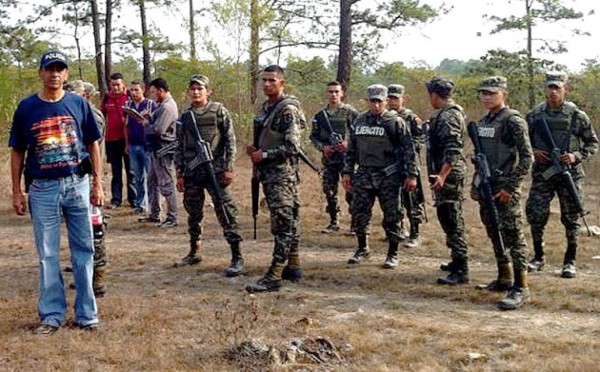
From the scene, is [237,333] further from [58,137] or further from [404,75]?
[404,75]

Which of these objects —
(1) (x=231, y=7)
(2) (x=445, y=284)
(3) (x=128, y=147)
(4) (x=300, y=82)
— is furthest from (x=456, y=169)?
(4) (x=300, y=82)

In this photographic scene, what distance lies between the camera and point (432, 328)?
483 cm

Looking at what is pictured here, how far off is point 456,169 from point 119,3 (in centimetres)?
1799

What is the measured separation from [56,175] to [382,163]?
3.22m

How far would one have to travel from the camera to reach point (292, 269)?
20.7 feet

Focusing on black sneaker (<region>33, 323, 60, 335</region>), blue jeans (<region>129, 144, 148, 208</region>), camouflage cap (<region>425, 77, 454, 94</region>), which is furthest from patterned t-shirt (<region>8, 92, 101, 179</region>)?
blue jeans (<region>129, 144, 148, 208</region>)

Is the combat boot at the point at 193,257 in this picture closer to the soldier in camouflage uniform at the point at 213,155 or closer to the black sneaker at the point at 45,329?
the soldier in camouflage uniform at the point at 213,155

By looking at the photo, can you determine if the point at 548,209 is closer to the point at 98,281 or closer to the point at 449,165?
the point at 449,165

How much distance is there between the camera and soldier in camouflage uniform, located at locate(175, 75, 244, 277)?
6.49m

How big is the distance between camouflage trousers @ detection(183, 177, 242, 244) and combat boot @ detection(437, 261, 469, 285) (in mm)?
1983

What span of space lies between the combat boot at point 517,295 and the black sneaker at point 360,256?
1907mm

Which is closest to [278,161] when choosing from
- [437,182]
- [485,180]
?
[437,182]

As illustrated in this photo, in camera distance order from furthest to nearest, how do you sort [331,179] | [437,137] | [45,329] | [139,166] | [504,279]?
1. [139,166]
2. [331,179]
3. [437,137]
4. [504,279]
5. [45,329]

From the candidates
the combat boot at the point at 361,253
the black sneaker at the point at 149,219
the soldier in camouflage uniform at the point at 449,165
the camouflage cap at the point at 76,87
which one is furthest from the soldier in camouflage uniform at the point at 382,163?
the black sneaker at the point at 149,219
